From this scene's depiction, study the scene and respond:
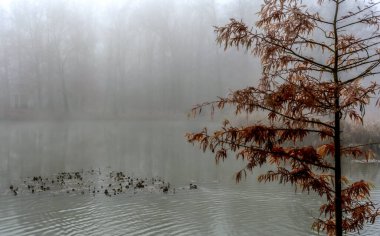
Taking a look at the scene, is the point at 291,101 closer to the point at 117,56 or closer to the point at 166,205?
the point at 166,205

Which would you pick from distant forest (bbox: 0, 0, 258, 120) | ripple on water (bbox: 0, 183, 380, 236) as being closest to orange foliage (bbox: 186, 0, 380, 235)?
ripple on water (bbox: 0, 183, 380, 236)

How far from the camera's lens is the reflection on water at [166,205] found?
13.3 metres

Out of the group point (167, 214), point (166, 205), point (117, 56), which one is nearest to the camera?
point (167, 214)

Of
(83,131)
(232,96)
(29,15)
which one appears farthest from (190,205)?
(29,15)

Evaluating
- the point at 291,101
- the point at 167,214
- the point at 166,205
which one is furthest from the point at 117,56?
the point at 291,101

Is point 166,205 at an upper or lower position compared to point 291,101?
lower

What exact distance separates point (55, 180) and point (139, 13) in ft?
167

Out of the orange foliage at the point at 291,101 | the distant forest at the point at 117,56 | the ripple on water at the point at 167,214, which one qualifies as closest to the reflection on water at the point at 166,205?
the ripple on water at the point at 167,214

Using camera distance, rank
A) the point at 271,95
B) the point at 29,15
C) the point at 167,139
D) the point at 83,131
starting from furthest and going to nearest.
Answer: the point at 29,15 → the point at 83,131 → the point at 167,139 → the point at 271,95

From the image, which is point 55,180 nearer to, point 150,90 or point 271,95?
point 271,95

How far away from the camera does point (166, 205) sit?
16.2 meters

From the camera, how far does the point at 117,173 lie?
22500 millimetres

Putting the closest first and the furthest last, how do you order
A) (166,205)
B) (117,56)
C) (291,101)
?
(291,101) < (166,205) < (117,56)

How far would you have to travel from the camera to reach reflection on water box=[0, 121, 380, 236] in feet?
43.6
